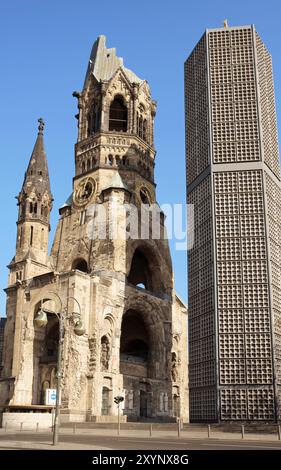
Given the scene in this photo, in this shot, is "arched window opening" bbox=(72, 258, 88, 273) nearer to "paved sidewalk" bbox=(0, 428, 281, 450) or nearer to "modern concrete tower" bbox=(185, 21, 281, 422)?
"modern concrete tower" bbox=(185, 21, 281, 422)

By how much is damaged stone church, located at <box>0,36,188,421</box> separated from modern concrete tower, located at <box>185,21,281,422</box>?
8.54m

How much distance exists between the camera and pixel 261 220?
44.0m

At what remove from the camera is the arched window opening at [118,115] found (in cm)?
6588

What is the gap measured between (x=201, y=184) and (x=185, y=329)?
69.4 ft

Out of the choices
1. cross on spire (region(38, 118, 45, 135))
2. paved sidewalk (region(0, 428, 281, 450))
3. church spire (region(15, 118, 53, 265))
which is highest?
cross on spire (region(38, 118, 45, 135))

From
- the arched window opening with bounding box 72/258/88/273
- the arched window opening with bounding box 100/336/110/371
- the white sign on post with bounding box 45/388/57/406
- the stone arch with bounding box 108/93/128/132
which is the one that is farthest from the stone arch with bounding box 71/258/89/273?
the white sign on post with bounding box 45/388/57/406

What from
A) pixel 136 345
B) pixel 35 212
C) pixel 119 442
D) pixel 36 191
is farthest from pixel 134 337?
pixel 119 442

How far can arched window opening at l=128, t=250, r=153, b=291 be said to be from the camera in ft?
202

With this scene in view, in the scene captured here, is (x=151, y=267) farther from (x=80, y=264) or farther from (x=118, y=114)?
(x=118, y=114)

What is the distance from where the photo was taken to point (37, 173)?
59.5 m

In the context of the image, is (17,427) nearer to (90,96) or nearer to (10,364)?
(10,364)

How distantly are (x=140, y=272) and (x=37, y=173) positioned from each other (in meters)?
16.0

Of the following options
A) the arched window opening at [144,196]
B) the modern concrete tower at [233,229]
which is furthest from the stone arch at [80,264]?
the modern concrete tower at [233,229]

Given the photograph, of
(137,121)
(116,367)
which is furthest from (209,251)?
(137,121)
